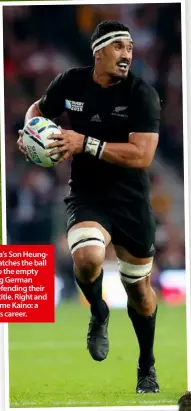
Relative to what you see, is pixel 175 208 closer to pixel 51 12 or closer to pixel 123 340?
pixel 123 340

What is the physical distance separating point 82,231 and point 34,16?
1.20 meters

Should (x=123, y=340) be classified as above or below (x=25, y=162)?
below

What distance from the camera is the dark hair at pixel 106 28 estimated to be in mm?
7262

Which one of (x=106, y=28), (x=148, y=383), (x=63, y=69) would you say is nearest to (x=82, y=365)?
(x=148, y=383)

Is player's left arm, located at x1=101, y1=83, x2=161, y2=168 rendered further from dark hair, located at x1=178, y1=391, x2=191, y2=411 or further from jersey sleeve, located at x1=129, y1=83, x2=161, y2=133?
dark hair, located at x1=178, y1=391, x2=191, y2=411

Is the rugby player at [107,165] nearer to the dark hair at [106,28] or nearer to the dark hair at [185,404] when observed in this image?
the dark hair at [106,28]

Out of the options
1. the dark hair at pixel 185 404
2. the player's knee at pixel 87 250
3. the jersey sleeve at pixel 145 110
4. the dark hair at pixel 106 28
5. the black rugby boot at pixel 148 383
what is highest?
the dark hair at pixel 106 28

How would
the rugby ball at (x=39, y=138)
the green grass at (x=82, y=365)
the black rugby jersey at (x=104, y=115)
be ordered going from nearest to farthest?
the rugby ball at (x=39, y=138) < the black rugby jersey at (x=104, y=115) < the green grass at (x=82, y=365)

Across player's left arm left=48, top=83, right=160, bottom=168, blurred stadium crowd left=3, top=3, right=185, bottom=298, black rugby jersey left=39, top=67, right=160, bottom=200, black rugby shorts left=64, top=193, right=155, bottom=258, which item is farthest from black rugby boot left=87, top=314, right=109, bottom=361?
player's left arm left=48, top=83, right=160, bottom=168

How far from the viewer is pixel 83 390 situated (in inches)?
290

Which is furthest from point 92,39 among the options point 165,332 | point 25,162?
point 165,332

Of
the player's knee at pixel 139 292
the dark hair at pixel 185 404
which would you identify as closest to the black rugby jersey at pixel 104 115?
the player's knee at pixel 139 292

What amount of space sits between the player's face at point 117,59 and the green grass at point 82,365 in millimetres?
1297

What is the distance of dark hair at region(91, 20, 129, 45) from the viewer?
286 inches
